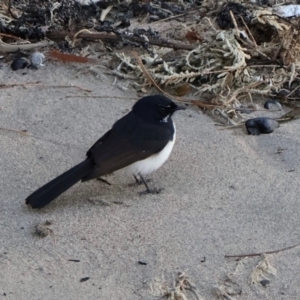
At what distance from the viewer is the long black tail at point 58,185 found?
482 centimetres

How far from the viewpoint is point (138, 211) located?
16.1ft

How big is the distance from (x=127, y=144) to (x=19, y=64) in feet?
5.81

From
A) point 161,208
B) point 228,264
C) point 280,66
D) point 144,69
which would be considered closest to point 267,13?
point 280,66

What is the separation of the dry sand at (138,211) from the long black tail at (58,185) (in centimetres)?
8

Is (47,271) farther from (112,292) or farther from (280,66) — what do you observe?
(280,66)

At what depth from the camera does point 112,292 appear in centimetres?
411

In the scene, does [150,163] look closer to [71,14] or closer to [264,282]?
[264,282]

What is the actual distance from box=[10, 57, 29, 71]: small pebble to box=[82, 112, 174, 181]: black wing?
5.03ft

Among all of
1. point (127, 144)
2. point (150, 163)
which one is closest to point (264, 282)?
point (150, 163)

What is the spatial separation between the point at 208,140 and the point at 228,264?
1523 mm

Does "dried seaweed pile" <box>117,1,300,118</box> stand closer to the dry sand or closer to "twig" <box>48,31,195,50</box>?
"twig" <box>48,31,195,50</box>

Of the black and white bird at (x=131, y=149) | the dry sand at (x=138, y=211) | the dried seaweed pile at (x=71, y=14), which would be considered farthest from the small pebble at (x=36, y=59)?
the black and white bird at (x=131, y=149)

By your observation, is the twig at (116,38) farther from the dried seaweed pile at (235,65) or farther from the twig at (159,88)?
the twig at (159,88)

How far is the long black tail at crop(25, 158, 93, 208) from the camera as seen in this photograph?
4816 millimetres
